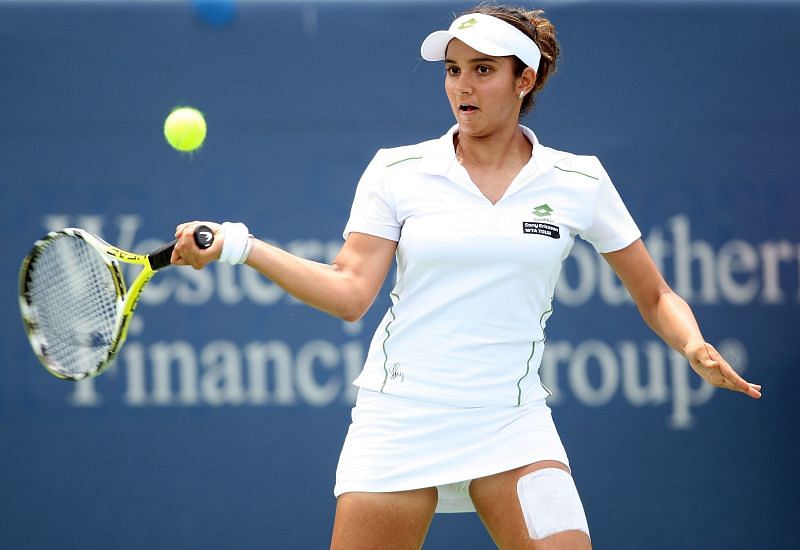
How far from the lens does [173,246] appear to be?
2.74 meters

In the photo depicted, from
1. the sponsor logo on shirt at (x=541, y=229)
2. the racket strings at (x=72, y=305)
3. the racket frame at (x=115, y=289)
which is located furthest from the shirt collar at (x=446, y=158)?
the racket strings at (x=72, y=305)

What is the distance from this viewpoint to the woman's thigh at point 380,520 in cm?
279

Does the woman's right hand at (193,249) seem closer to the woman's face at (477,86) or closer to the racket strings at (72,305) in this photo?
the racket strings at (72,305)

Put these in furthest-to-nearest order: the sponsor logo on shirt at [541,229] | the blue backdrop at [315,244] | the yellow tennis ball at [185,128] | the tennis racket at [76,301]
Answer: the blue backdrop at [315,244] < the yellow tennis ball at [185,128] < the tennis racket at [76,301] < the sponsor logo on shirt at [541,229]

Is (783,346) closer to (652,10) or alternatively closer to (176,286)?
(652,10)

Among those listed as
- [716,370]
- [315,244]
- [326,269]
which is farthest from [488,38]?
[315,244]

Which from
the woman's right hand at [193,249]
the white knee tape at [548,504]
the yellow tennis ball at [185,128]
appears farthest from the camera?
the yellow tennis ball at [185,128]

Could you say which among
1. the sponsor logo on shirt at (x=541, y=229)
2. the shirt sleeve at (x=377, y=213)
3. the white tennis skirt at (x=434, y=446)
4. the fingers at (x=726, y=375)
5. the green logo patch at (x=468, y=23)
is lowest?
the white tennis skirt at (x=434, y=446)

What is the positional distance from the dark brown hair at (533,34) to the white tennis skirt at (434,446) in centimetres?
77

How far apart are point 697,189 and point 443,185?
2045 mm

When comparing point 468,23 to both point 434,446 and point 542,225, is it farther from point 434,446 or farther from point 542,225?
point 434,446

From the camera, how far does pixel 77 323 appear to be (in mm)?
3213

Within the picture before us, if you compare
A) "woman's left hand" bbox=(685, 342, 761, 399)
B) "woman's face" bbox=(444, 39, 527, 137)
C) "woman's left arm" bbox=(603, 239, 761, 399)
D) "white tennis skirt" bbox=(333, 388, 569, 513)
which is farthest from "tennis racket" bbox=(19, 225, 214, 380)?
"woman's left hand" bbox=(685, 342, 761, 399)

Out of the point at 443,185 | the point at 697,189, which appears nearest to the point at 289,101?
the point at 697,189
